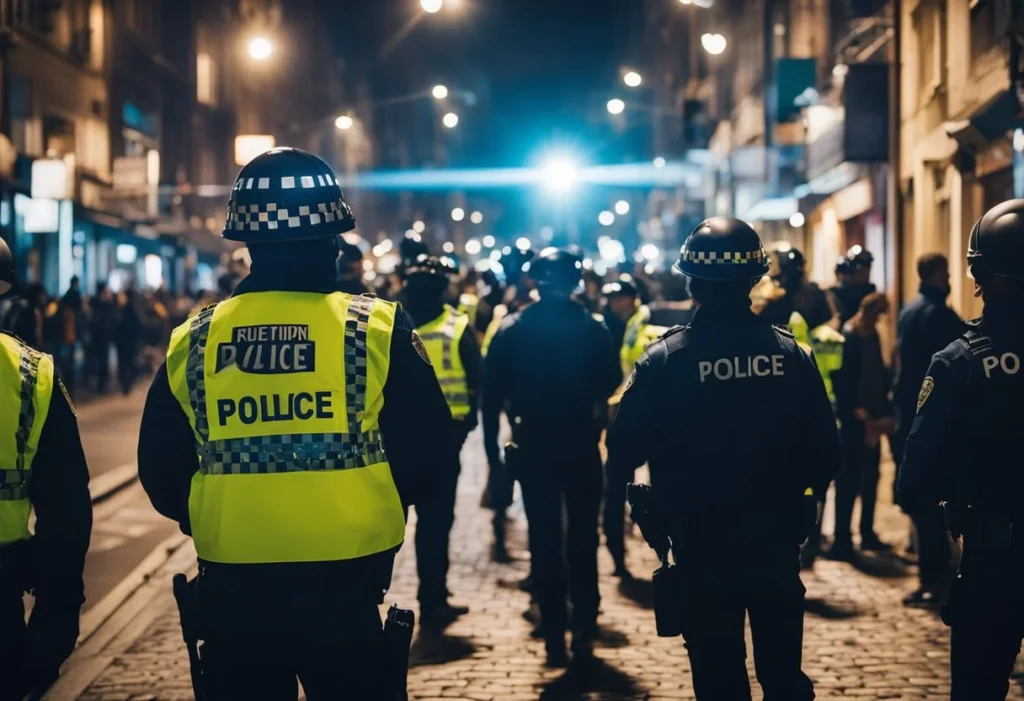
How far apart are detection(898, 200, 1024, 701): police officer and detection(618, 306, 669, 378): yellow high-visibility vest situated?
6.63 metres

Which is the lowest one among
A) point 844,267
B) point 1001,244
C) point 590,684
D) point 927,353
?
point 590,684

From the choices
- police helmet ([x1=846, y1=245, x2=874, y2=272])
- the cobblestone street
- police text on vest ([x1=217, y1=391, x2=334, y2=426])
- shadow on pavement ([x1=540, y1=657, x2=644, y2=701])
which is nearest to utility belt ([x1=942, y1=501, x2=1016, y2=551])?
police text on vest ([x1=217, y1=391, x2=334, y2=426])

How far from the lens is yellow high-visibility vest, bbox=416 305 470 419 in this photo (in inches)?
369

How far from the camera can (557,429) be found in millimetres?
7770

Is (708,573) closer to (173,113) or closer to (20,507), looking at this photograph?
(20,507)

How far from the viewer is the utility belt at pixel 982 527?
4.42m

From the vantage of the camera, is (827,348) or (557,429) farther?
(827,348)

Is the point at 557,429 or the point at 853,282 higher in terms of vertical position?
the point at 853,282

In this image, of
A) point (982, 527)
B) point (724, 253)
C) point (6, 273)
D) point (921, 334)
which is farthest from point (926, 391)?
point (921, 334)

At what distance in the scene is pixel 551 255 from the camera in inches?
314

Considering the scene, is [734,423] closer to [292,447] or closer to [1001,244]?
[1001,244]

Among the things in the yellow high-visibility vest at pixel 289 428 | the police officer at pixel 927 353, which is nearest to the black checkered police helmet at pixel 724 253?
the yellow high-visibility vest at pixel 289 428

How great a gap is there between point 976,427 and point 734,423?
75 cm

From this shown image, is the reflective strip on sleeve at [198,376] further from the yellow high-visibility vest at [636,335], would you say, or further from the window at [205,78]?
the window at [205,78]
